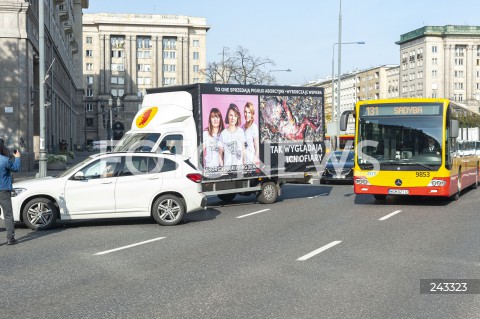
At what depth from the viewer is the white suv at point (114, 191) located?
13.0m

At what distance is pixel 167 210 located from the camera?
1357 cm

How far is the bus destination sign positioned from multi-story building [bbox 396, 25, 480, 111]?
4831 inches

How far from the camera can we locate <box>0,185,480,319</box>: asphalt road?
21.4ft

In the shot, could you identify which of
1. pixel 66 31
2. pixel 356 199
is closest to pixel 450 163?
pixel 356 199

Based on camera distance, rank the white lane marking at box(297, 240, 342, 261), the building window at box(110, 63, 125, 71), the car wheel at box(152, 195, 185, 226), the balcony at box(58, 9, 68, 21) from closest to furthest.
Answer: the white lane marking at box(297, 240, 342, 261) → the car wheel at box(152, 195, 185, 226) → the balcony at box(58, 9, 68, 21) → the building window at box(110, 63, 125, 71)

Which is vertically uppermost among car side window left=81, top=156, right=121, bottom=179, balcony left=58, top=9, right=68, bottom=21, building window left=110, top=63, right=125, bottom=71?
building window left=110, top=63, right=125, bottom=71

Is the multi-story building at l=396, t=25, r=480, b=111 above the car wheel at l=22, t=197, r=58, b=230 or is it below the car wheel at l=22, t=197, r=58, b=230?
above

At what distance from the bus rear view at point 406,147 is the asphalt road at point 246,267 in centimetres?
168

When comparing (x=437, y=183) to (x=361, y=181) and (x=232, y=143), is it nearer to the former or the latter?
(x=361, y=181)

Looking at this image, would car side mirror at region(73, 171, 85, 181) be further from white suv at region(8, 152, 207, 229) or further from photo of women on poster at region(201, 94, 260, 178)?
photo of women on poster at region(201, 94, 260, 178)

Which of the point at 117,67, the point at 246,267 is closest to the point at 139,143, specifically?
the point at 246,267

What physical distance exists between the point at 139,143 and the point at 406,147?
6905 mm

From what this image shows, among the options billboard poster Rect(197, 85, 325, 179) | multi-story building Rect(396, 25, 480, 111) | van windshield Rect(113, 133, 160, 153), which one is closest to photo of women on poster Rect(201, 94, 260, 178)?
billboard poster Rect(197, 85, 325, 179)

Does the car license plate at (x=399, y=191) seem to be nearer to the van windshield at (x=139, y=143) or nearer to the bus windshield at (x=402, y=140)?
the bus windshield at (x=402, y=140)
